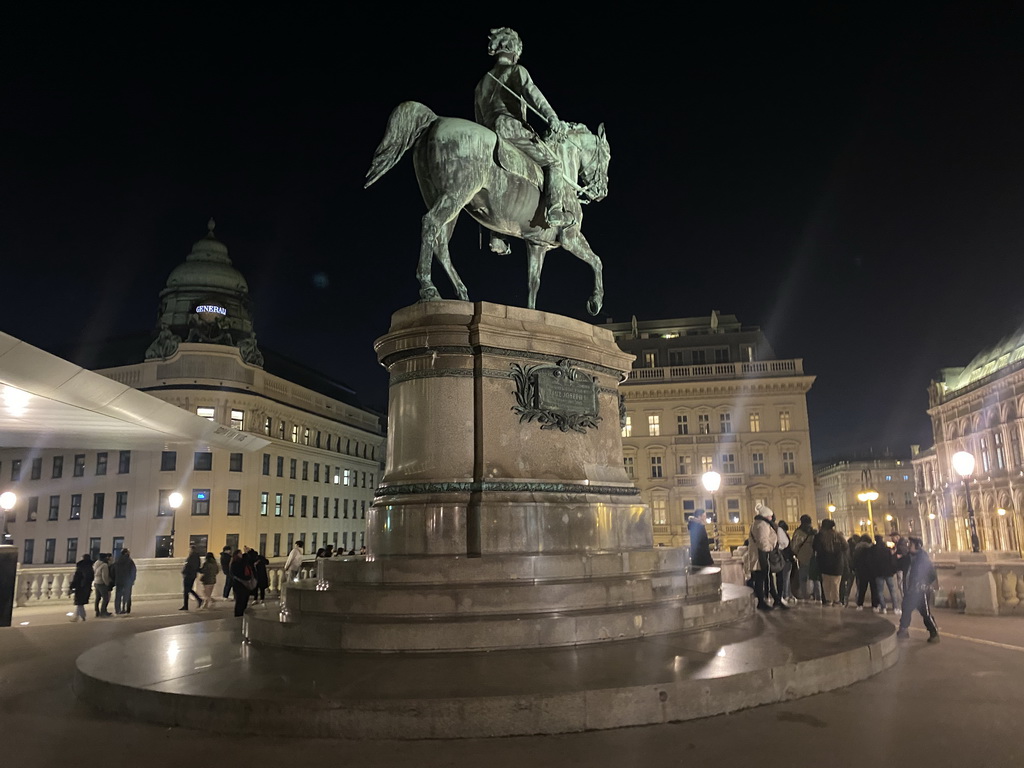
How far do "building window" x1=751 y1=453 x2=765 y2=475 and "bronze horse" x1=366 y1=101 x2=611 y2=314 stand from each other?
186ft

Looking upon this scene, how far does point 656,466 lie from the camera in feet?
216

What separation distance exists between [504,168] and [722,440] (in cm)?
5687

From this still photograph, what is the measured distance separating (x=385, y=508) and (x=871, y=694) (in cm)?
574

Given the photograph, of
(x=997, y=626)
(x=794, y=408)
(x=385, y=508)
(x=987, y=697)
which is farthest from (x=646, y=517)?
(x=794, y=408)

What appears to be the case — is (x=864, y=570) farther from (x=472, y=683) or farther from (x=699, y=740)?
(x=472, y=683)

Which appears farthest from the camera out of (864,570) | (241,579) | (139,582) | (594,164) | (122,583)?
(139,582)

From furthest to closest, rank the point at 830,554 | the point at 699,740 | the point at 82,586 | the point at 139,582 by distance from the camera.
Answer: the point at 139,582 → the point at 82,586 → the point at 830,554 → the point at 699,740

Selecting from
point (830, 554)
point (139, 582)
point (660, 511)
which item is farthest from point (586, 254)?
point (660, 511)

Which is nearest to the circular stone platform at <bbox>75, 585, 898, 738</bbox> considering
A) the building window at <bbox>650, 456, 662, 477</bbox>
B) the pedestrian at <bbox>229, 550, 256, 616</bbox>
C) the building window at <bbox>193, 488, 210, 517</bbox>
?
the pedestrian at <bbox>229, 550, 256, 616</bbox>

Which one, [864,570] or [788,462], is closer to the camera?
[864,570]

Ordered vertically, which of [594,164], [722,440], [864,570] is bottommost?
[864,570]

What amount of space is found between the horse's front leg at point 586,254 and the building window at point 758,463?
55.7 m

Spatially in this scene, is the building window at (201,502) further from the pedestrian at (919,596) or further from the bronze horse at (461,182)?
the pedestrian at (919,596)

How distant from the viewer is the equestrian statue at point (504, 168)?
10930 mm
